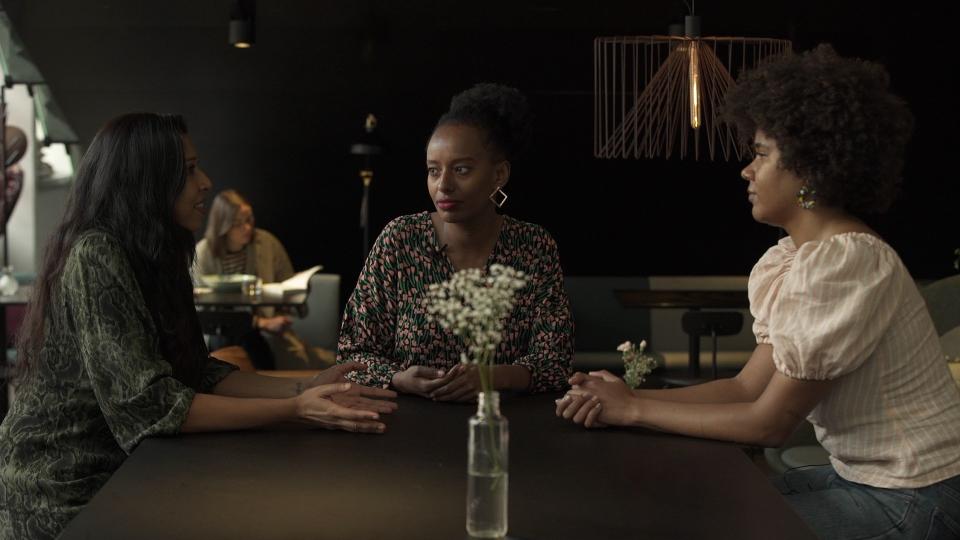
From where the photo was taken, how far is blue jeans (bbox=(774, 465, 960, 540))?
7.19 ft

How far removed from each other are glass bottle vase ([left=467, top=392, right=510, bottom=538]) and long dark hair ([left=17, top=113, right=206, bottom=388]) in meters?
0.97

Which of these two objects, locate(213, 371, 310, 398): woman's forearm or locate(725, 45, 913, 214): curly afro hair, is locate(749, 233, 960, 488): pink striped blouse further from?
locate(213, 371, 310, 398): woman's forearm

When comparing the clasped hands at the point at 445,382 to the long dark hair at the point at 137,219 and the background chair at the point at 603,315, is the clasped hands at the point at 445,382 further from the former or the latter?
the background chair at the point at 603,315

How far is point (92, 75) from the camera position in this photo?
26.1ft

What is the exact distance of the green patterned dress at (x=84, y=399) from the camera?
227cm

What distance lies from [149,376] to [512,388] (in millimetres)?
Answer: 888

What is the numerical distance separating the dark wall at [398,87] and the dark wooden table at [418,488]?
224 inches

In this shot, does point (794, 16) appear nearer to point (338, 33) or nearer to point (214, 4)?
point (338, 33)

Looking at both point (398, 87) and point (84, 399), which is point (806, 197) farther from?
point (398, 87)

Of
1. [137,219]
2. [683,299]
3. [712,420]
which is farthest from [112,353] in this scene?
[683,299]

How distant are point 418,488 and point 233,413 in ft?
1.75

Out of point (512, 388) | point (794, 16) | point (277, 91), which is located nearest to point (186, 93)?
point (277, 91)

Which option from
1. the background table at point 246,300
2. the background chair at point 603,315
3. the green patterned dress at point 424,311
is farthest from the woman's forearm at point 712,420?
the background chair at point 603,315

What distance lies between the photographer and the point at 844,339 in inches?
85.0
